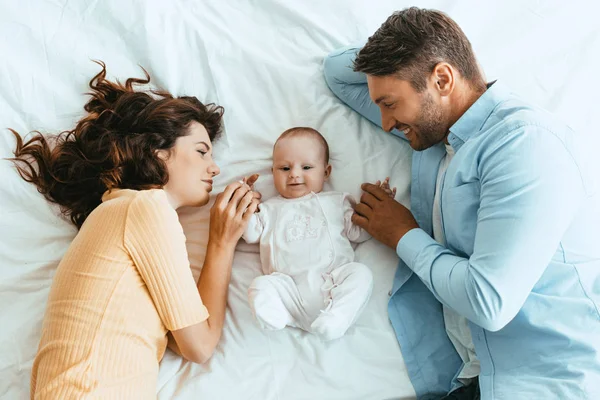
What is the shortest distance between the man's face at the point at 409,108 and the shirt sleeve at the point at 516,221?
0.74 ft

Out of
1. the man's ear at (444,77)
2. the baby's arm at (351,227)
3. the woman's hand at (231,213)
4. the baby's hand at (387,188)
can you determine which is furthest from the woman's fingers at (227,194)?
the man's ear at (444,77)

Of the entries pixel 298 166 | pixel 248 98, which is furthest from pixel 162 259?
pixel 248 98

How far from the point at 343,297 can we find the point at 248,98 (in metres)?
0.88

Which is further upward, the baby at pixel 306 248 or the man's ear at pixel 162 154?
the man's ear at pixel 162 154

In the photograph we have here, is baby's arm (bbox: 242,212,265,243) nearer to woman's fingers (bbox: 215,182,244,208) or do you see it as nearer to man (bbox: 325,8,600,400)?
woman's fingers (bbox: 215,182,244,208)

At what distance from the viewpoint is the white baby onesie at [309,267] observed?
1.64m

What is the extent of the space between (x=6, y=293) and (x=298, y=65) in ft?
4.39

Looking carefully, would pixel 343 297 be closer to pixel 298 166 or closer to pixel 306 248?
pixel 306 248

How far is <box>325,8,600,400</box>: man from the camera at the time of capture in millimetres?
1423

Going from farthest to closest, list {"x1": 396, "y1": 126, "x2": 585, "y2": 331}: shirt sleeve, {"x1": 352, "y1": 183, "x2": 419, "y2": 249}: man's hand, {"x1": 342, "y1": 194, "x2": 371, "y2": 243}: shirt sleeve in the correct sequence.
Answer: {"x1": 342, "y1": 194, "x2": 371, "y2": 243}: shirt sleeve → {"x1": 352, "y1": 183, "x2": 419, "y2": 249}: man's hand → {"x1": 396, "y1": 126, "x2": 585, "y2": 331}: shirt sleeve

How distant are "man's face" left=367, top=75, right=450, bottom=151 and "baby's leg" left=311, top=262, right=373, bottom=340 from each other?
1.56 feet

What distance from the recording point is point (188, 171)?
1.82 meters

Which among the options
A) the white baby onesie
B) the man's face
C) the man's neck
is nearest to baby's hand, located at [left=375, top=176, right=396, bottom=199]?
the white baby onesie

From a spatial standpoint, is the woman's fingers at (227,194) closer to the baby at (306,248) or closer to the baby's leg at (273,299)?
the baby at (306,248)
